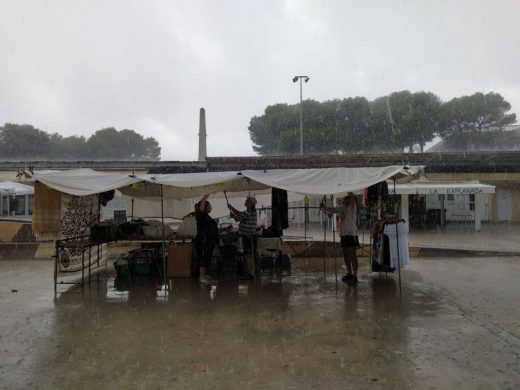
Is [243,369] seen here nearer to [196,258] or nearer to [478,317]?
[478,317]

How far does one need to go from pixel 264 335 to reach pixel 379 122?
32.2m

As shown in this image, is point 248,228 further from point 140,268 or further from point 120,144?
point 120,144

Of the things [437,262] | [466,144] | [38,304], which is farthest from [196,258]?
[466,144]

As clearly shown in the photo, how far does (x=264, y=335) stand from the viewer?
485 cm

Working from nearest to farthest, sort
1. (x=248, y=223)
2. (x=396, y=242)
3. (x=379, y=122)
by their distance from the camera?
(x=396, y=242), (x=248, y=223), (x=379, y=122)

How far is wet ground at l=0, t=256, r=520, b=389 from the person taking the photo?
3.71 metres

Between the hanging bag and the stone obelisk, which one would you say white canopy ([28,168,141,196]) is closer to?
the hanging bag

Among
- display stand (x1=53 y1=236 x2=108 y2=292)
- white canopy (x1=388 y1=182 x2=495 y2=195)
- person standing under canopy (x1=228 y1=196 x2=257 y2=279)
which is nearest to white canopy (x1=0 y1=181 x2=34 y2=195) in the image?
display stand (x1=53 y1=236 x2=108 y2=292)

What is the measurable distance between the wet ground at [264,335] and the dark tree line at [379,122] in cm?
2672

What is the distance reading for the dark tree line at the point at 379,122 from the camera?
3241 cm

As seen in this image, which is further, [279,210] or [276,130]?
[276,130]

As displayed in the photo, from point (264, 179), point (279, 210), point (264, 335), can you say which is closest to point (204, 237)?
point (264, 179)

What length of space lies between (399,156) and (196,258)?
1332 centimetres

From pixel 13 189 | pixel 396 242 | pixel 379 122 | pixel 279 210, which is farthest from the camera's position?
pixel 379 122
